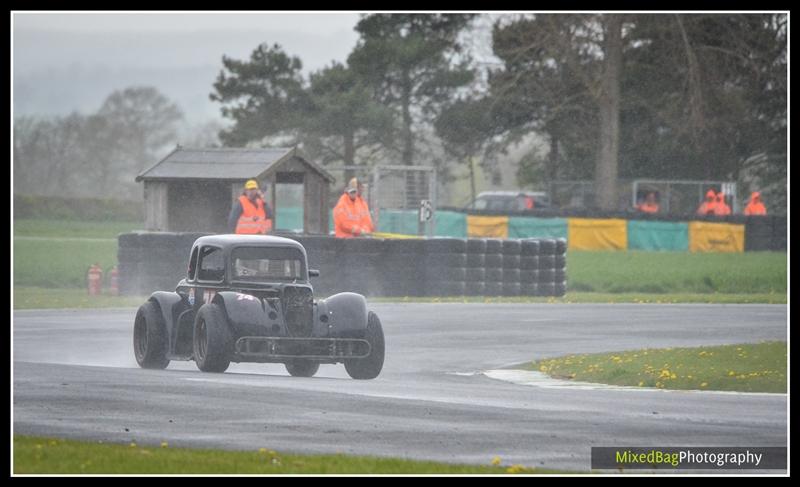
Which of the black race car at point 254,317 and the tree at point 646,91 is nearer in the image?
the black race car at point 254,317

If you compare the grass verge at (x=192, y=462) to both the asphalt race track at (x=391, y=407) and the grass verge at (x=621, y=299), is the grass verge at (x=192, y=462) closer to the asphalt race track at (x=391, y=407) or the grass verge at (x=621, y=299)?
the asphalt race track at (x=391, y=407)

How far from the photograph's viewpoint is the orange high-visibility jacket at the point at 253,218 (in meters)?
22.0

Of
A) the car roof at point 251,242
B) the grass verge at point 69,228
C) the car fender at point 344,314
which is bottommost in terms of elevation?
the car fender at point 344,314

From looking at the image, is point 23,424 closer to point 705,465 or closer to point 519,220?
point 705,465

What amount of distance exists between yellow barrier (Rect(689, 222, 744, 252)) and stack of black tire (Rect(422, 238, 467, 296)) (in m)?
18.2

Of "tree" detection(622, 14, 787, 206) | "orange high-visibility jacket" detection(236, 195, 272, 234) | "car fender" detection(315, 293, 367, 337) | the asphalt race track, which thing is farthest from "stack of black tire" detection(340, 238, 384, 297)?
"tree" detection(622, 14, 787, 206)

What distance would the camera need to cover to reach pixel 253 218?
22.1 metres

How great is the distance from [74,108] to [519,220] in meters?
20.7

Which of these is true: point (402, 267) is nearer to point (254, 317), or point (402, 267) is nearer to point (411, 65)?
point (254, 317)

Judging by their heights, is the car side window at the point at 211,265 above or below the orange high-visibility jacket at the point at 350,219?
below

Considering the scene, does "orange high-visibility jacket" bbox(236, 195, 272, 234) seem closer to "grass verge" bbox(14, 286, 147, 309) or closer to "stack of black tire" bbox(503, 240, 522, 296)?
"grass verge" bbox(14, 286, 147, 309)

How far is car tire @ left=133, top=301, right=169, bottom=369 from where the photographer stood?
45.0ft

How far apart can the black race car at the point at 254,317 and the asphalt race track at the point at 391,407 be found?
0.81 ft

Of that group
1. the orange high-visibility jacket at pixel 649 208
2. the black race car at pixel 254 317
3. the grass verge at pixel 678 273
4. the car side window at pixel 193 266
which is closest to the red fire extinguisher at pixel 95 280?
the grass verge at pixel 678 273
